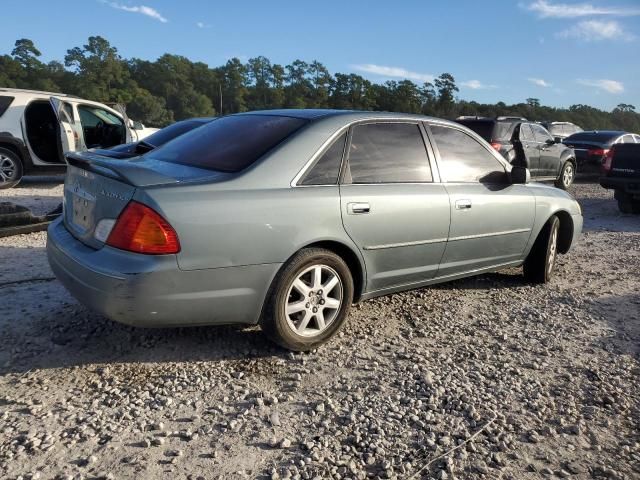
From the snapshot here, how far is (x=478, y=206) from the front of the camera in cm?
429

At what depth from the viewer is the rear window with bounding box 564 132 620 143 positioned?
15.5 metres

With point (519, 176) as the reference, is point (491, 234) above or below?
below

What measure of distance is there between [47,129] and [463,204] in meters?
9.32

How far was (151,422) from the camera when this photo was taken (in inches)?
100.0

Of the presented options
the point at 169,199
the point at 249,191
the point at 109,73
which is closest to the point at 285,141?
the point at 249,191

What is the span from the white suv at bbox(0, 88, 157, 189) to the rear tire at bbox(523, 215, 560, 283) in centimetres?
770

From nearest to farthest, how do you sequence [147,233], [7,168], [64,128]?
1. [147,233]
2. [7,168]
3. [64,128]

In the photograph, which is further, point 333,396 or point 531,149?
point 531,149

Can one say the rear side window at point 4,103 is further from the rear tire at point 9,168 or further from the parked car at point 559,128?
the parked car at point 559,128

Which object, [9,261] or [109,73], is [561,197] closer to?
[9,261]

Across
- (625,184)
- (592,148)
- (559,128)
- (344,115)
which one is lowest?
(625,184)

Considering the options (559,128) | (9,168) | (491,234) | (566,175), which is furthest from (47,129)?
(559,128)

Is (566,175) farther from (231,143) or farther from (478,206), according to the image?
(231,143)

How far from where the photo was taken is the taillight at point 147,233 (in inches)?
108
